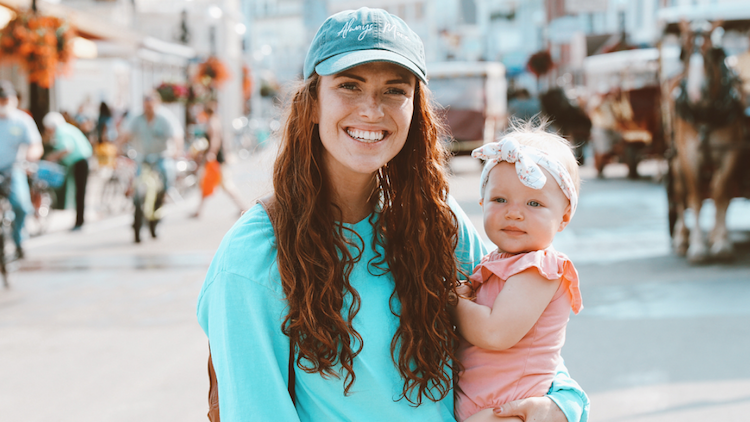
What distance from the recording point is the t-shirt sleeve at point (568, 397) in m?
1.84

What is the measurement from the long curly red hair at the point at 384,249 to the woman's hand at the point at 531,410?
15cm

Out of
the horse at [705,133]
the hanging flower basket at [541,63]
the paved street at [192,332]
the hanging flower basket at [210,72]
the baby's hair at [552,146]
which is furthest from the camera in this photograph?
the hanging flower basket at [541,63]

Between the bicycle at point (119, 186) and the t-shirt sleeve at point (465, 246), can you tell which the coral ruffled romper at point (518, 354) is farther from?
the bicycle at point (119, 186)

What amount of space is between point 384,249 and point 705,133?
676cm

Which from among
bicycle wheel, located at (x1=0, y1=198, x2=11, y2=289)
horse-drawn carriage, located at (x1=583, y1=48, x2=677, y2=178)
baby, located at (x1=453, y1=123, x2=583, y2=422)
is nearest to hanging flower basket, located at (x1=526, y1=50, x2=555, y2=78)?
horse-drawn carriage, located at (x1=583, y1=48, x2=677, y2=178)

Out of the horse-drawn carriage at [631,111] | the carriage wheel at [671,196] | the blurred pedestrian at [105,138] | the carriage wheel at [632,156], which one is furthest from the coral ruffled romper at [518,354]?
the blurred pedestrian at [105,138]

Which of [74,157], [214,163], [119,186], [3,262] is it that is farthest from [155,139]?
[3,262]

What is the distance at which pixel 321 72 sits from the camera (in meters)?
1.72

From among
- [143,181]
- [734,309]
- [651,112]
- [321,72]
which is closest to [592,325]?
[734,309]

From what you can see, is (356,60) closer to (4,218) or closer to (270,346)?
(270,346)

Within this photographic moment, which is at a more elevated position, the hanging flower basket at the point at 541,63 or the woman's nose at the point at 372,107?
the hanging flower basket at the point at 541,63

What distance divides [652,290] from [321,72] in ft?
19.0

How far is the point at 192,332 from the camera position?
5.70 metres

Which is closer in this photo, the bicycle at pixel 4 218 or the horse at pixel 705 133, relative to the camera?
the bicycle at pixel 4 218
